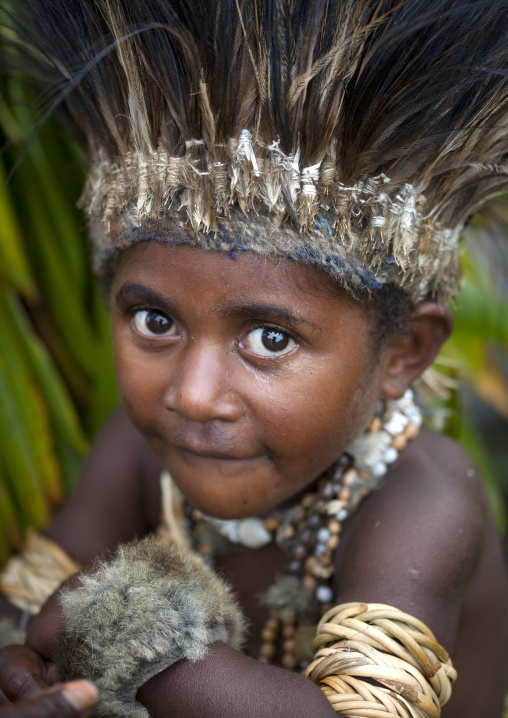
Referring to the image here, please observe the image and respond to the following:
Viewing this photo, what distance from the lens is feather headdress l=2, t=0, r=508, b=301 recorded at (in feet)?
3.59

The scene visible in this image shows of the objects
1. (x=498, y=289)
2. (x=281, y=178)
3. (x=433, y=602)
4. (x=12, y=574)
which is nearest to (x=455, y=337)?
(x=498, y=289)

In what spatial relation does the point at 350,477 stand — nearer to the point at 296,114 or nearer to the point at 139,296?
the point at 139,296

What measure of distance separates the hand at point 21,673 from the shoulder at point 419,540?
0.56 m

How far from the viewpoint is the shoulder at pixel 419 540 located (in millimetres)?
1290

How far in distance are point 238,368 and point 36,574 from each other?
92 cm

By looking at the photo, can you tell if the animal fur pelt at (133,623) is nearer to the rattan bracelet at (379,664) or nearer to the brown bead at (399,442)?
the rattan bracelet at (379,664)

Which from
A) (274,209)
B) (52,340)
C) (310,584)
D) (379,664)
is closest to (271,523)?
(310,584)

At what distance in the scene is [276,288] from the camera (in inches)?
46.6

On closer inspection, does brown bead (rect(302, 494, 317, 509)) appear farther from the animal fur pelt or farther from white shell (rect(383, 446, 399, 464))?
the animal fur pelt

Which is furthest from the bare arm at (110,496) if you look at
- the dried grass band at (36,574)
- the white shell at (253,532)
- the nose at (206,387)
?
the nose at (206,387)

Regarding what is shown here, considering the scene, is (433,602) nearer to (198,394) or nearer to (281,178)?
(198,394)

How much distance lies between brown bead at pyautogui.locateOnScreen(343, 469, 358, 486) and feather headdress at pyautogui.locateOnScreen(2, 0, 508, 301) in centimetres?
46

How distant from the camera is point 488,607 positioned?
1.63 meters

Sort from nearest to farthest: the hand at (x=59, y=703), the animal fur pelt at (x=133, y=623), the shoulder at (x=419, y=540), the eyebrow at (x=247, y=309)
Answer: the hand at (x=59, y=703)
the animal fur pelt at (x=133, y=623)
the eyebrow at (x=247, y=309)
the shoulder at (x=419, y=540)
